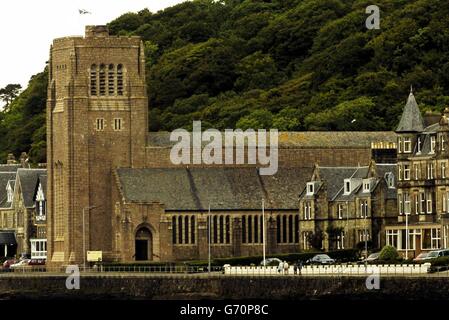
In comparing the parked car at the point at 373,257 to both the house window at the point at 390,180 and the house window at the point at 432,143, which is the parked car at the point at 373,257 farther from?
the house window at the point at 432,143

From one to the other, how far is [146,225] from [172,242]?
6.74 ft

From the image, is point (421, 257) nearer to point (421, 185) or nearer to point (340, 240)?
point (421, 185)

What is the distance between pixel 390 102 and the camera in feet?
536

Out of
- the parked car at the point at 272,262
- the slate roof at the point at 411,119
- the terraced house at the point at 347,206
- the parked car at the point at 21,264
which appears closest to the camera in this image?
the parked car at the point at 272,262

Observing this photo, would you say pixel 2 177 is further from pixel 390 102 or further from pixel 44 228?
pixel 390 102

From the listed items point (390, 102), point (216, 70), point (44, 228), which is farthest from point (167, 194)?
point (216, 70)

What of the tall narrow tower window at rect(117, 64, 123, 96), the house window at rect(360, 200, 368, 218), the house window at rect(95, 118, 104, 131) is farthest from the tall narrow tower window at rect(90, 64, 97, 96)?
the house window at rect(360, 200, 368, 218)

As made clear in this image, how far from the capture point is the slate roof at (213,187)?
12962cm

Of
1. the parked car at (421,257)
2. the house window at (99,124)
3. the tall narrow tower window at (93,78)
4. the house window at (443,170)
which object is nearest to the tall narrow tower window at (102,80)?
the tall narrow tower window at (93,78)

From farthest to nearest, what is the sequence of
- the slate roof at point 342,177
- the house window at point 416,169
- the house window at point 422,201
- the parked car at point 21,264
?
the parked car at point 21,264
the slate roof at point 342,177
the house window at point 416,169
the house window at point 422,201

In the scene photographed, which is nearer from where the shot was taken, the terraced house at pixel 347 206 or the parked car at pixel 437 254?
the parked car at pixel 437 254

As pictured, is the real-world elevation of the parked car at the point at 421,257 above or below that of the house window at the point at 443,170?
below

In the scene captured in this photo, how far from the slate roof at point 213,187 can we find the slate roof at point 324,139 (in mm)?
2737

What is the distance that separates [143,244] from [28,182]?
66.8 feet
